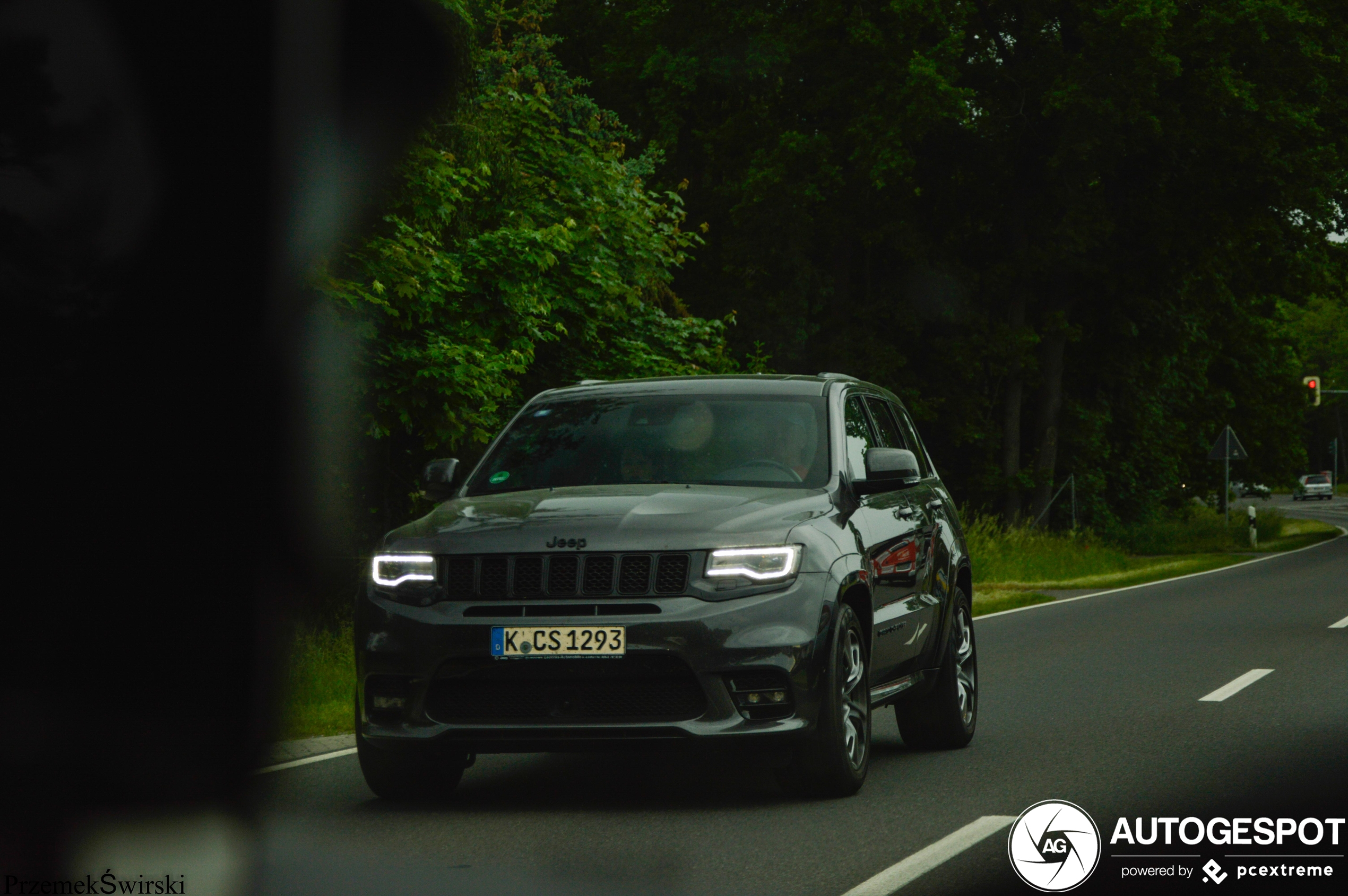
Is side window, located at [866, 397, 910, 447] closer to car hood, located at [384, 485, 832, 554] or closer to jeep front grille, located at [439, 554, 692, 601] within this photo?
car hood, located at [384, 485, 832, 554]

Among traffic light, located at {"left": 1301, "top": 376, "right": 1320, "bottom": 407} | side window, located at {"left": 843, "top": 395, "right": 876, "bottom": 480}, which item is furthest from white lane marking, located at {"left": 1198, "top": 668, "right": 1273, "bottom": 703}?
traffic light, located at {"left": 1301, "top": 376, "right": 1320, "bottom": 407}

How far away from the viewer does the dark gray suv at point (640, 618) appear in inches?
270

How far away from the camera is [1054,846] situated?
21.3 ft

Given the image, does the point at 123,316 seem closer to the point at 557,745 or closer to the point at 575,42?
the point at 557,745

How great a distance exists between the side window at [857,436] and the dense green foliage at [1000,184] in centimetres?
2481

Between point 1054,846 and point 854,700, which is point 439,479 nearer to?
point 854,700

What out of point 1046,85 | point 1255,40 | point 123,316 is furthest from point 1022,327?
point 123,316

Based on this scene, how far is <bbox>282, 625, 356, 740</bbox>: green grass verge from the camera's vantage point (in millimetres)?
9859

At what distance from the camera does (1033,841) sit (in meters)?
6.58

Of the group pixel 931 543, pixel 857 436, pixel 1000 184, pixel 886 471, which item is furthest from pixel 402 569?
pixel 1000 184

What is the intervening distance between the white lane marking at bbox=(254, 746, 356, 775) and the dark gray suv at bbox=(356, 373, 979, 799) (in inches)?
44.3

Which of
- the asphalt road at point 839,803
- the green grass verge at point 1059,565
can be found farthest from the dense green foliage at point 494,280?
the green grass verge at point 1059,565

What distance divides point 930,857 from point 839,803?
1141 mm

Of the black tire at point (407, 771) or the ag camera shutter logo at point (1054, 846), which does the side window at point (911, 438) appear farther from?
the black tire at point (407, 771)
